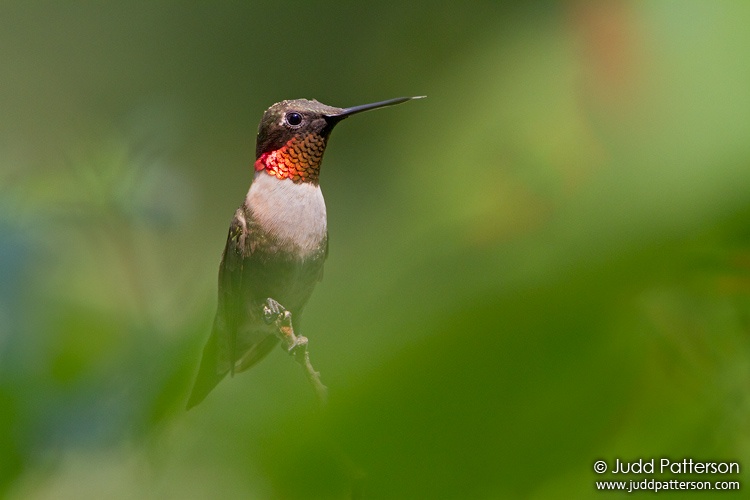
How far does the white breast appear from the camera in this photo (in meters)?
1.10

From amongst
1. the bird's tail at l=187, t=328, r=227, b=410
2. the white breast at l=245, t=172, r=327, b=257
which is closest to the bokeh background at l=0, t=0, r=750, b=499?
the bird's tail at l=187, t=328, r=227, b=410

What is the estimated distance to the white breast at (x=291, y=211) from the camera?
3.62ft

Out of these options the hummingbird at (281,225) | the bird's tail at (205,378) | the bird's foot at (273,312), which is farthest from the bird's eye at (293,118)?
the bird's tail at (205,378)

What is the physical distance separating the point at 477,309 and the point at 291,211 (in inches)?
38.0

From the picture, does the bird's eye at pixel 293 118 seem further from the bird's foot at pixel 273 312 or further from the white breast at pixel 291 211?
the bird's foot at pixel 273 312

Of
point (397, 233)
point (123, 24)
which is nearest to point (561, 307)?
point (397, 233)

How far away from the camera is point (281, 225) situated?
1.13 m

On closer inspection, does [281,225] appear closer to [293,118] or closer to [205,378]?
[293,118]

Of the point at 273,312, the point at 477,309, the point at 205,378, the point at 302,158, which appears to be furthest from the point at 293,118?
the point at 477,309

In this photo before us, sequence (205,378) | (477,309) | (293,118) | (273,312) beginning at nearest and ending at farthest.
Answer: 1. (477,309)
2. (205,378)
3. (273,312)
4. (293,118)

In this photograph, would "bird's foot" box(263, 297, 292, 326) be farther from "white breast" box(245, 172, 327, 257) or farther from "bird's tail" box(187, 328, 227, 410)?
"bird's tail" box(187, 328, 227, 410)

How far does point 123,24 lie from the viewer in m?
4.32

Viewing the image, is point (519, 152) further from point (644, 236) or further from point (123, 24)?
point (123, 24)

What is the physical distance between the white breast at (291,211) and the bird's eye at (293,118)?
0.27 feet
